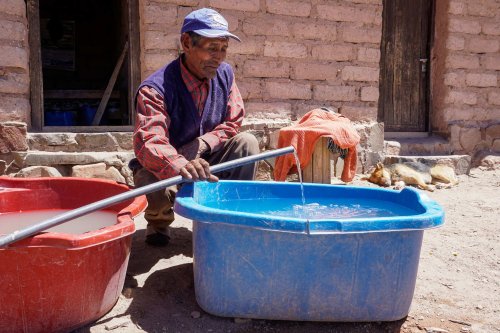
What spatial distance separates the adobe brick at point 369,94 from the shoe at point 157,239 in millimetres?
2943

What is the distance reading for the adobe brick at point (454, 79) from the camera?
5496mm

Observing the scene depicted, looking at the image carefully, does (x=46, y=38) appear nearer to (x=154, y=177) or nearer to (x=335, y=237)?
(x=154, y=177)

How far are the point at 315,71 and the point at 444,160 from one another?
177cm

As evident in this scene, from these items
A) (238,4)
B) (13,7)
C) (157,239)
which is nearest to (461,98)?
(238,4)

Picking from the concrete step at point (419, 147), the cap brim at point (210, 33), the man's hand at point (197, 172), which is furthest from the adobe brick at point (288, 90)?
the man's hand at point (197, 172)

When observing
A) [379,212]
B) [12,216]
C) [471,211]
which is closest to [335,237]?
[379,212]

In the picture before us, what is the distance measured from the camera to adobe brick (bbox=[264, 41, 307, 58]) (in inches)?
175

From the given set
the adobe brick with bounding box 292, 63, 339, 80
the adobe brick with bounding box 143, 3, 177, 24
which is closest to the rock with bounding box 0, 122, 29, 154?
the adobe brick with bounding box 143, 3, 177, 24

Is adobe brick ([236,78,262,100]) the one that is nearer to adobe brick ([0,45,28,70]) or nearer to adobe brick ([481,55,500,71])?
adobe brick ([0,45,28,70])

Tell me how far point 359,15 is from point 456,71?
5.00 feet

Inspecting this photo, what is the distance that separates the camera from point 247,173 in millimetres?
2602

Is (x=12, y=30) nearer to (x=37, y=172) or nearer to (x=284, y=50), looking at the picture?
(x=37, y=172)

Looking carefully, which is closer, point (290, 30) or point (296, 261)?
point (296, 261)

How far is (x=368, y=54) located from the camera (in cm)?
490
